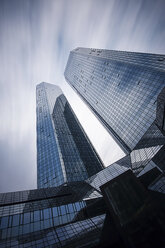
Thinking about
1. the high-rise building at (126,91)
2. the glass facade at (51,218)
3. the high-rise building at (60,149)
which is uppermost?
the high-rise building at (126,91)

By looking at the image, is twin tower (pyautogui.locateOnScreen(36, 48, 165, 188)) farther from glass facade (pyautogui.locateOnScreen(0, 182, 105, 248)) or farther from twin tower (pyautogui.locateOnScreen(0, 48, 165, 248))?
glass facade (pyautogui.locateOnScreen(0, 182, 105, 248))

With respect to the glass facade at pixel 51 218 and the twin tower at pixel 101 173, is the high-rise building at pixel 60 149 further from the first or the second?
the glass facade at pixel 51 218

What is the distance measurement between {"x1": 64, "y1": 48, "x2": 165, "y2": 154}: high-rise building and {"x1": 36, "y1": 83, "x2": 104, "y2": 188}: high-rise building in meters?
20.8

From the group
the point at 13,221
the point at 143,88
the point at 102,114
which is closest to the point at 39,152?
the point at 102,114

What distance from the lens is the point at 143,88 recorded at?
196 ft

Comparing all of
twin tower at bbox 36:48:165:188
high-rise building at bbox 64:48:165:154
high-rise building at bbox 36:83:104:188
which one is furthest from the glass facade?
high-rise building at bbox 36:83:104:188

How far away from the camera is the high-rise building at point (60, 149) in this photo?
65.9 metres

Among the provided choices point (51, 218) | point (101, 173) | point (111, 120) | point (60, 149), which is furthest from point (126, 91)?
point (51, 218)

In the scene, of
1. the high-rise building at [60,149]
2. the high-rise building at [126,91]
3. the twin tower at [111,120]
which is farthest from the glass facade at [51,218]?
the high-rise building at [60,149]

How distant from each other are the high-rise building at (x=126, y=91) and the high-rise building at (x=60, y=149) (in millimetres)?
20810

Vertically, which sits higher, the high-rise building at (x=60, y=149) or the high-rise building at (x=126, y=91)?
the high-rise building at (x=126, y=91)

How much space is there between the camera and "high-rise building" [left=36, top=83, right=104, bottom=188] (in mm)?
65875

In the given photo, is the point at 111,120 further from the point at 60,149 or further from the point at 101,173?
the point at 101,173

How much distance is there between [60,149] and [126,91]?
1789 inches
